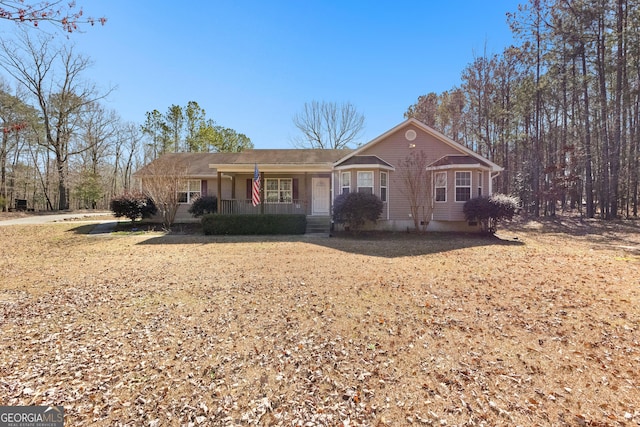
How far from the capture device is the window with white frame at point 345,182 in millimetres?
15102

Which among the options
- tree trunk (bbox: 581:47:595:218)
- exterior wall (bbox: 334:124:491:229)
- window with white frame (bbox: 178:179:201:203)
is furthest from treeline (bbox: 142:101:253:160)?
tree trunk (bbox: 581:47:595:218)

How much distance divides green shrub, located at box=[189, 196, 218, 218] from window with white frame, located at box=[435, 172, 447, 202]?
41.5 ft

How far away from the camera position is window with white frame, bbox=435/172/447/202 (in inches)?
572

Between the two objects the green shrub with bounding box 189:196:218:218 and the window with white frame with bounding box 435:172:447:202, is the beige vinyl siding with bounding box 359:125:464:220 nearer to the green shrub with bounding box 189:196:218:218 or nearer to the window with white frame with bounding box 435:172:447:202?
the window with white frame with bounding box 435:172:447:202

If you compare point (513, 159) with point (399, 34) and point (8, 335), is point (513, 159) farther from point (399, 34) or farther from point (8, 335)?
point (8, 335)

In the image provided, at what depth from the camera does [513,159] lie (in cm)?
2944

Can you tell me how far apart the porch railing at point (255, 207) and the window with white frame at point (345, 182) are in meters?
2.52

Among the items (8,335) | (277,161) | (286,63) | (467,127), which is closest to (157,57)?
(277,161)

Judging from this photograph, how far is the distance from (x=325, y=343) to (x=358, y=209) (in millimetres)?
9706

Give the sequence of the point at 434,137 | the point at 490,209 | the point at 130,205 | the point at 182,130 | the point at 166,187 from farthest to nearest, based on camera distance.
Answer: the point at 182,130 < the point at 130,205 < the point at 434,137 < the point at 166,187 < the point at 490,209

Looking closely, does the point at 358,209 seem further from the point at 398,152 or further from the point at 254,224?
the point at 254,224

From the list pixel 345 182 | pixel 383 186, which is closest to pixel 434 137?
pixel 383 186

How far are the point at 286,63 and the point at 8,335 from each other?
19.8 metres

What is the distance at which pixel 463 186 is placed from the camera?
14398mm
